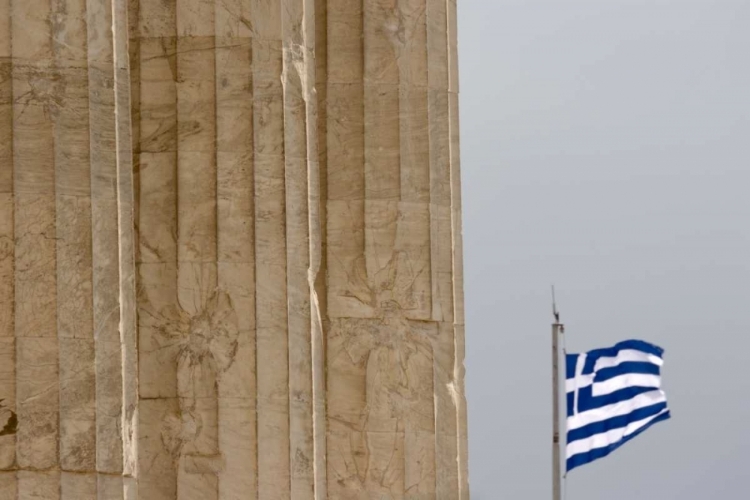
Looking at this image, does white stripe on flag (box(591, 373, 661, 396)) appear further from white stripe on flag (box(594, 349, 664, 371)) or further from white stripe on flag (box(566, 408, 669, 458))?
white stripe on flag (box(566, 408, 669, 458))

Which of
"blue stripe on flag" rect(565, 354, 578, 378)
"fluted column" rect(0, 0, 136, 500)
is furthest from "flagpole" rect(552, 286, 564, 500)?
"fluted column" rect(0, 0, 136, 500)

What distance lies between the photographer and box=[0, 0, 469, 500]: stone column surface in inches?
867

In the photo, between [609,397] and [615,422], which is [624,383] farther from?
[615,422]

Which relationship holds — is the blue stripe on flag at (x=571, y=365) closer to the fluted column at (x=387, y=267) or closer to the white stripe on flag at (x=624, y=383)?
the white stripe on flag at (x=624, y=383)

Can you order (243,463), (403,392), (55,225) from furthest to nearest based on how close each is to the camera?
(403,392), (243,463), (55,225)

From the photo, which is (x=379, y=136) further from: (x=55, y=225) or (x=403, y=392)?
(x=55, y=225)

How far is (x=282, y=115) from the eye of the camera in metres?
26.5

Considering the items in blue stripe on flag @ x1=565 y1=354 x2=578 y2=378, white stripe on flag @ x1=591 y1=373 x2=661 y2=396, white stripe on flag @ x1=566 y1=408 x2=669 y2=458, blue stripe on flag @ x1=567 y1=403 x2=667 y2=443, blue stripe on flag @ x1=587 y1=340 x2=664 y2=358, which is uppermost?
Result: blue stripe on flag @ x1=587 y1=340 x2=664 y2=358

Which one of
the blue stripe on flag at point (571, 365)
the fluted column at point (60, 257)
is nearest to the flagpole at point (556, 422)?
the blue stripe on flag at point (571, 365)

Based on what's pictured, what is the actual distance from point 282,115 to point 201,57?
1.13 metres

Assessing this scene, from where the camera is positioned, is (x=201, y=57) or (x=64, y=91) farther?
(x=201, y=57)

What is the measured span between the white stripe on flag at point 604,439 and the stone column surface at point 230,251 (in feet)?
4.82

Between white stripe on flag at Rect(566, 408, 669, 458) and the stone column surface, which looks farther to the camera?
white stripe on flag at Rect(566, 408, 669, 458)

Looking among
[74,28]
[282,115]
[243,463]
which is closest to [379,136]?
[282,115]
